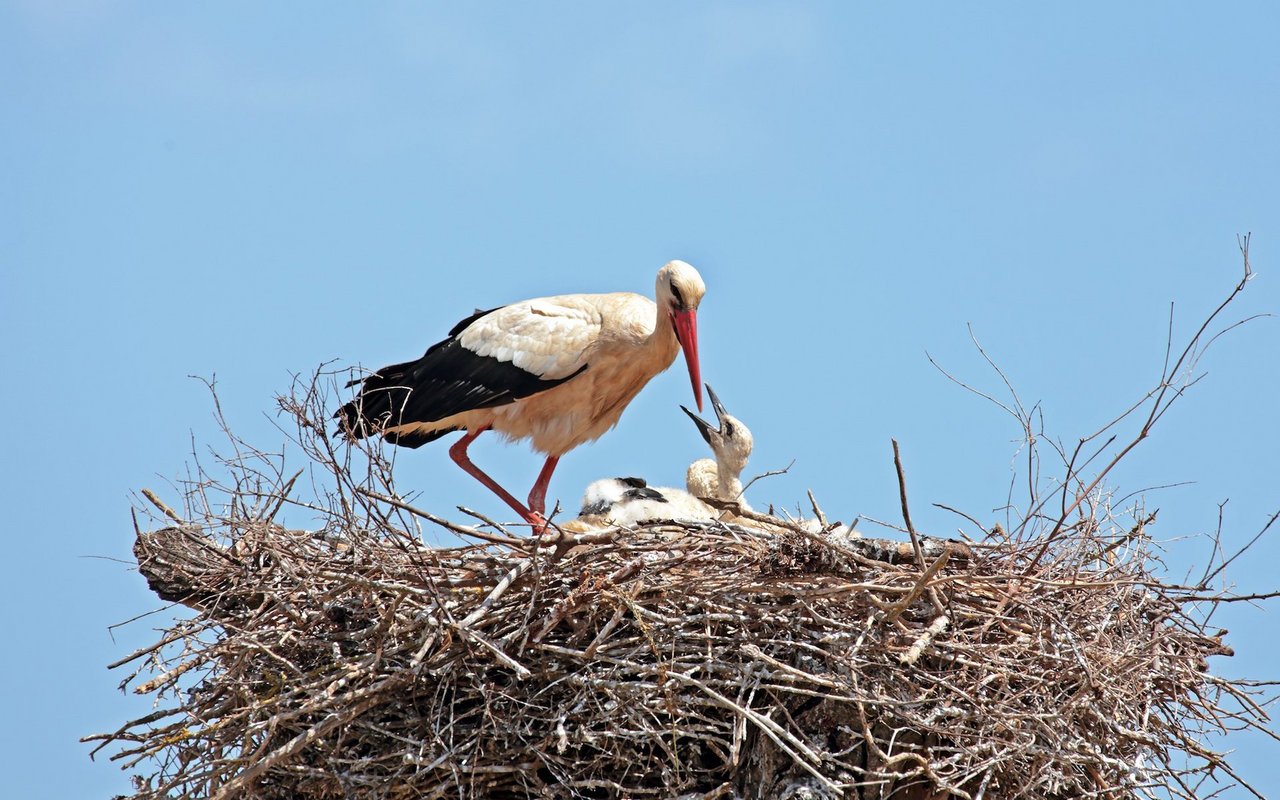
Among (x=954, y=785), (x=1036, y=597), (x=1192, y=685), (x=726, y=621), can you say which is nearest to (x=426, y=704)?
(x=726, y=621)

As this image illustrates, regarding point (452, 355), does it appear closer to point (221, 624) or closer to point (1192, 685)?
point (221, 624)

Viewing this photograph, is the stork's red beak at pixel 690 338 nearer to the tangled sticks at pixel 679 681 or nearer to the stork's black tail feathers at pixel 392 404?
the stork's black tail feathers at pixel 392 404

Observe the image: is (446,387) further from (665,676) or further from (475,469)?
(665,676)

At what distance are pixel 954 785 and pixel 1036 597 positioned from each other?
0.68 metres

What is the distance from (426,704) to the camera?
4.56 meters

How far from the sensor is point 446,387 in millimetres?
6938

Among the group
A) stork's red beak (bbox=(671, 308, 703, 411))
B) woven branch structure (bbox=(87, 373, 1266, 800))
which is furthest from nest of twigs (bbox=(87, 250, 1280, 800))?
stork's red beak (bbox=(671, 308, 703, 411))

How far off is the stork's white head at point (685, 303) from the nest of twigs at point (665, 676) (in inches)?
79.1

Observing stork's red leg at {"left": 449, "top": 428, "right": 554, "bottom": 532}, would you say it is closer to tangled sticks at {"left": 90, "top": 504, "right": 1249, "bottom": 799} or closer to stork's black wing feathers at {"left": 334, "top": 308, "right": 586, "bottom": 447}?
stork's black wing feathers at {"left": 334, "top": 308, "right": 586, "bottom": 447}

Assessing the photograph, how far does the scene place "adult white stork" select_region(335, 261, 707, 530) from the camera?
6.79 metres

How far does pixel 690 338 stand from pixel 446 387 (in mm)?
1199

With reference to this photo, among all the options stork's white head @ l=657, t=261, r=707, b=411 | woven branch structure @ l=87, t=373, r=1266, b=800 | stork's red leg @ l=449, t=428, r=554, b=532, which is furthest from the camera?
stork's red leg @ l=449, t=428, r=554, b=532

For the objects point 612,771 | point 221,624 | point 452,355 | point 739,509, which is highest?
point 452,355

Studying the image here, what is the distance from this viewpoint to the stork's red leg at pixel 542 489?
733 cm
